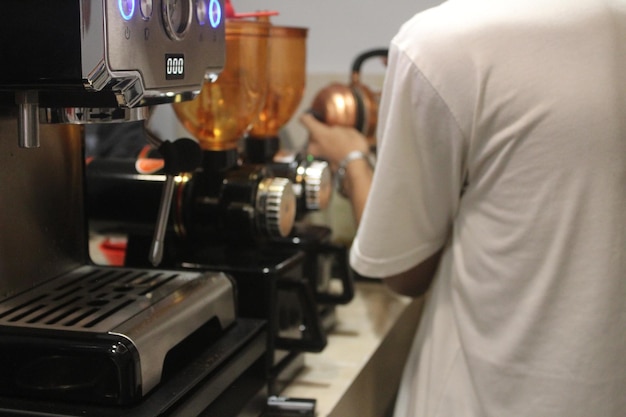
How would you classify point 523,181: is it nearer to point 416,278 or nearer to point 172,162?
point 416,278

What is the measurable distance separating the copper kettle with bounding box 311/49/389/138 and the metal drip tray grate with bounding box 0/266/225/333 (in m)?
0.50

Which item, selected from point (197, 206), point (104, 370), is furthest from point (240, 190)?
point (104, 370)

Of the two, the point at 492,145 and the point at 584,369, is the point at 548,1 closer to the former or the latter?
the point at 492,145

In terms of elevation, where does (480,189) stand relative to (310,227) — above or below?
above

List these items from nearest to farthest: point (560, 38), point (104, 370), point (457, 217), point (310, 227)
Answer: point (104, 370) < point (560, 38) < point (457, 217) < point (310, 227)

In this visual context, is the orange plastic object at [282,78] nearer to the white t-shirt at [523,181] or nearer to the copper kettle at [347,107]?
the copper kettle at [347,107]

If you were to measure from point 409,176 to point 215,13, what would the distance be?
246 mm

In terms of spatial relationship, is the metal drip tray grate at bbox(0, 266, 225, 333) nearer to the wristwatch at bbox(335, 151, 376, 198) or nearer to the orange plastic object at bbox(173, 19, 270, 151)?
the orange plastic object at bbox(173, 19, 270, 151)

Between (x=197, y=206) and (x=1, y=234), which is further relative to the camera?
(x=197, y=206)

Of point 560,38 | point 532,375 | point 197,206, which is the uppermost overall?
point 560,38

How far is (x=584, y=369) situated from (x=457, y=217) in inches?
7.5

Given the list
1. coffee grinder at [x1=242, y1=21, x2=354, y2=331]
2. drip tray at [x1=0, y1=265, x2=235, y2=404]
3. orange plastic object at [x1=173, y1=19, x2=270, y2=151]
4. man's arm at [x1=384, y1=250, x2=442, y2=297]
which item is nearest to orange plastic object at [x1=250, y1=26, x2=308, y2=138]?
coffee grinder at [x1=242, y1=21, x2=354, y2=331]

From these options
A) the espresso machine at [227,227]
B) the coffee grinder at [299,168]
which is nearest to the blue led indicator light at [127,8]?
the espresso machine at [227,227]

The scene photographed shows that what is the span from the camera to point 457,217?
0.89 m
